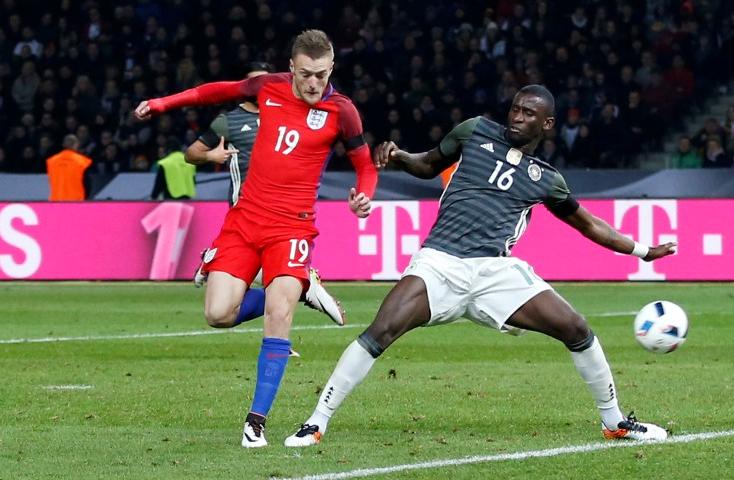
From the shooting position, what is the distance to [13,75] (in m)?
29.8

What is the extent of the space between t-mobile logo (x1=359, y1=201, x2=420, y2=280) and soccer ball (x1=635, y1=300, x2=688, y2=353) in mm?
11524

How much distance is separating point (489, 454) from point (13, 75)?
23673mm

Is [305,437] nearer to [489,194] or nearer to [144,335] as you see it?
[489,194]

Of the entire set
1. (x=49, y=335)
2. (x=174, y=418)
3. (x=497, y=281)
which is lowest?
(x=49, y=335)

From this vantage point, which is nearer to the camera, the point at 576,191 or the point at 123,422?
the point at 123,422

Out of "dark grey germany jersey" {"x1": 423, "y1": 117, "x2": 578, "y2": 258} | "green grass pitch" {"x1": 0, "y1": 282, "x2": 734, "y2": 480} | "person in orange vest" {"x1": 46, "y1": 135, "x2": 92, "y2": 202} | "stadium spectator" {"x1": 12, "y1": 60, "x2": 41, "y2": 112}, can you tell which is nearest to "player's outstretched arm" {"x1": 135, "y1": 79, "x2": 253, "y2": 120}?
"dark grey germany jersey" {"x1": 423, "y1": 117, "x2": 578, "y2": 258}

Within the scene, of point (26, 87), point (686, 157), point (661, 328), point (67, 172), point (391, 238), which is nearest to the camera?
point (661, 328)

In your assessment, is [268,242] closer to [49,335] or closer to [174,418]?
[174,418]

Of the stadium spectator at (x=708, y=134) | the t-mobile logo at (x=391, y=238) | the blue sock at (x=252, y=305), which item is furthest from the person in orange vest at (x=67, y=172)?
the blue sock at (x=252, y=305)

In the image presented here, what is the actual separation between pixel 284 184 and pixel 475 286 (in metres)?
1.23

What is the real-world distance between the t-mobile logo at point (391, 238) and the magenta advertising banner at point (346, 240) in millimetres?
13

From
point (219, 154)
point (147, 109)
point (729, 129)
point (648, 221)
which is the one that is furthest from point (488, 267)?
point (729, 129)

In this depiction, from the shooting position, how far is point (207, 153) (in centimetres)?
926

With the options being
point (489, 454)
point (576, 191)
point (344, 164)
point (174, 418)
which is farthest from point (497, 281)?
point (344, 164)
